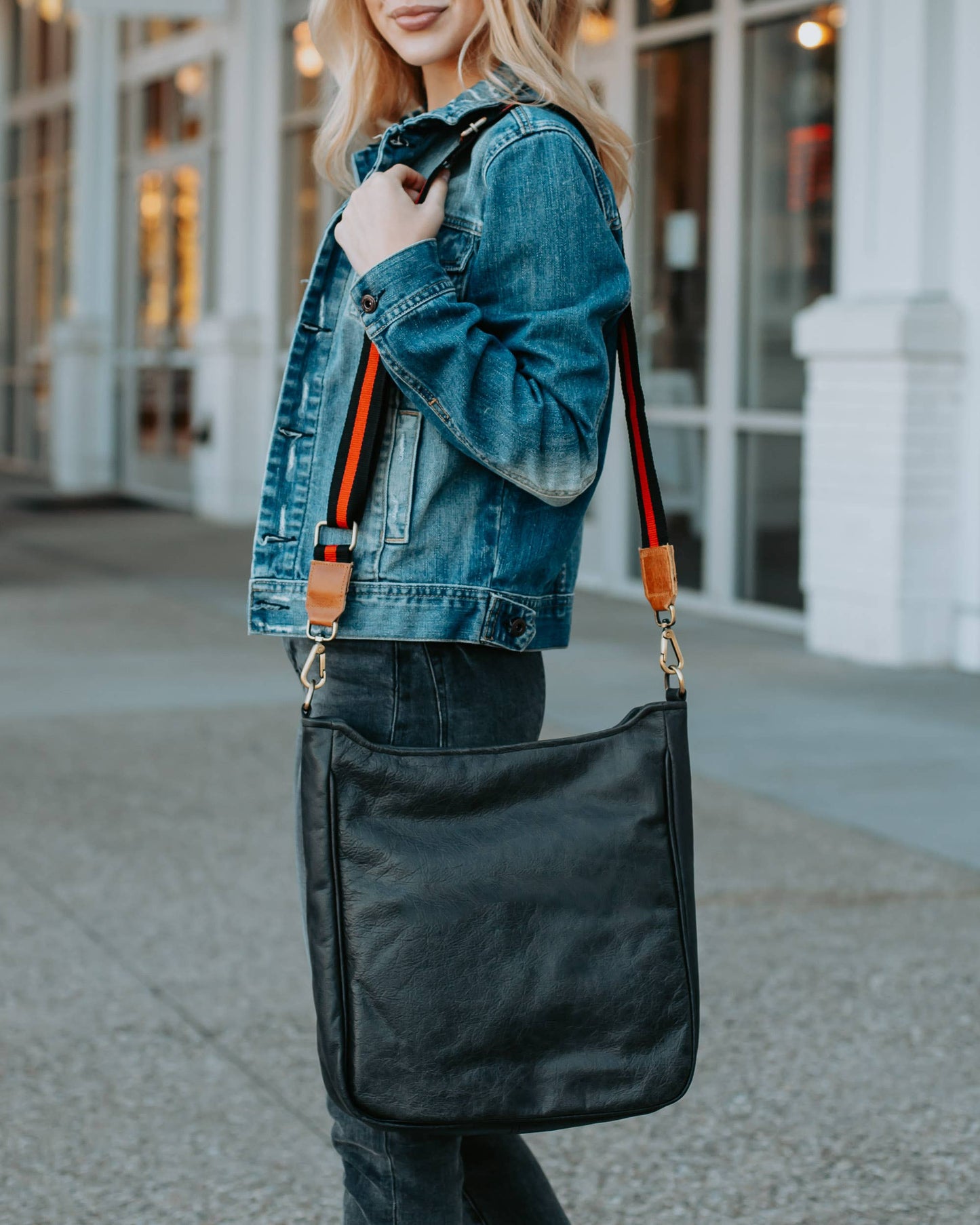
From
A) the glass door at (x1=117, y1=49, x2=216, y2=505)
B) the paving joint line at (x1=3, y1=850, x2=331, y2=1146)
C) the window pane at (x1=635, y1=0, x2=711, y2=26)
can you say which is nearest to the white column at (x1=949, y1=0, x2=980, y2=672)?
the window pane at (x1=635, y1=0, x2=711, y2=26)

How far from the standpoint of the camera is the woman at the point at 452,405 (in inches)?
69.2

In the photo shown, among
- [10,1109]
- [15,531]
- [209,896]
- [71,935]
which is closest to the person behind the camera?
[10,1109]

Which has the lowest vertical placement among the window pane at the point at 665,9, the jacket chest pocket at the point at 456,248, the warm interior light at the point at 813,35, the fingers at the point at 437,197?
the jacket chest pocket at the point at 456,248

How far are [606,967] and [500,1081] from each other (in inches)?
5.9

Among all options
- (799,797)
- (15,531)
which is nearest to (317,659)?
(799,797)

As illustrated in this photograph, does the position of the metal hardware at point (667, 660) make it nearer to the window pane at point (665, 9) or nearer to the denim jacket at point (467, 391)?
the denim jacket at point (467, 391)

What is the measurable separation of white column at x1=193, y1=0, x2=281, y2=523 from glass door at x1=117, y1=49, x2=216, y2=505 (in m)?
0.83

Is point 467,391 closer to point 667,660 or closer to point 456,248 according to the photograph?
point 456,248

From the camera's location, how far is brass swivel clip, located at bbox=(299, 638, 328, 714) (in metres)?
1.78

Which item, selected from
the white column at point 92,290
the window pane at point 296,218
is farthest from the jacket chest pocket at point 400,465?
the white column at point 92,290

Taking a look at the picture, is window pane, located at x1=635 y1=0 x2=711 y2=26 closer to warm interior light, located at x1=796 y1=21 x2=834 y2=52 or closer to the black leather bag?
warm interior light, located at x1=796 y1=21 x2=834 y2=52

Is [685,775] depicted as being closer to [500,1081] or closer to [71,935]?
[500,1081]

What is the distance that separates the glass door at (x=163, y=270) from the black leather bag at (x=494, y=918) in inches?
530

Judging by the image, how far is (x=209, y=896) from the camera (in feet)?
14.1
